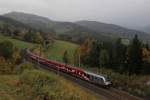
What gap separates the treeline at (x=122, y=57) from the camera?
67312 millimetres

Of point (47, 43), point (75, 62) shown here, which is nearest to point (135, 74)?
point (75, 62)

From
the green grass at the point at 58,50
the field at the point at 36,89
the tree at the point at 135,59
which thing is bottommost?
the green grass at the point at 58,50

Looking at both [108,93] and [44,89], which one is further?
[108,93]

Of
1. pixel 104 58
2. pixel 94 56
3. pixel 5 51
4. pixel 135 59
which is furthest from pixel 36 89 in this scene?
pixel 94 56

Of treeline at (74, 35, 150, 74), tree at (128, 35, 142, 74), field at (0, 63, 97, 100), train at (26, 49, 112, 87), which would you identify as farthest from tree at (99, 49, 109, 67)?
field at (0, 63, 97, 100)

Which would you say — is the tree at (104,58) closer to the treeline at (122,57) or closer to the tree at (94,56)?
the treeline at (122,57)

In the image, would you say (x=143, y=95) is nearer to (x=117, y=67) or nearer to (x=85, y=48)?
(x=117, y=67)

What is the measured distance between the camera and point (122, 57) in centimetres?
7144

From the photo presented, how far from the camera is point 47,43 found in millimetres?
142000

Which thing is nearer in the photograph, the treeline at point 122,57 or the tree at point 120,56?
the treeline at point 122,57

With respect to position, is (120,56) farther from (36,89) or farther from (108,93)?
(36,89)

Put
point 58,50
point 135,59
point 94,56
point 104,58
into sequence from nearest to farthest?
point 135,59 → point 104,58 → point 94,56 → point 58,50

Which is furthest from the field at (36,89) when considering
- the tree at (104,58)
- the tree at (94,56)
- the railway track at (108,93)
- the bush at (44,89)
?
the tree at (94,56)

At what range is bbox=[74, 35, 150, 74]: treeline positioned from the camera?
67312 millimetres
